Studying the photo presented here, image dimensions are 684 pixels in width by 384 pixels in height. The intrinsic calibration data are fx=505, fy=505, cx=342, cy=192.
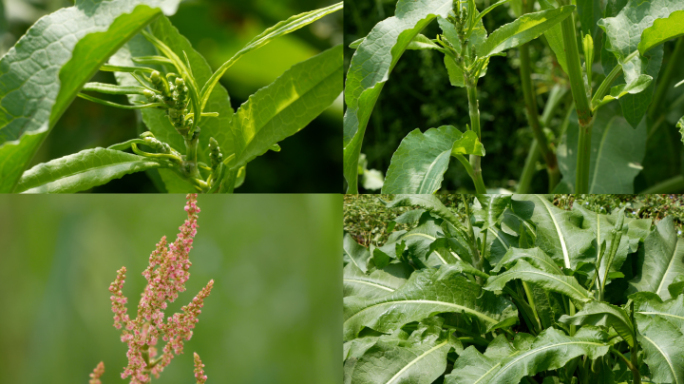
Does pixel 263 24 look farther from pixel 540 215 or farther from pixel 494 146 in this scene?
pixel 494 146

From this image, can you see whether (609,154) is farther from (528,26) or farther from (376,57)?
(376,57)

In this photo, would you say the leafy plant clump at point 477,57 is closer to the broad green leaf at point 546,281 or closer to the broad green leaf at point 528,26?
the broad green leaf at point 528,26

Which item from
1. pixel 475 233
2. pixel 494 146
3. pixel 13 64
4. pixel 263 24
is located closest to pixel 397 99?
pixel 494 146

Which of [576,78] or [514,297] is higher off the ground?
[576,78]

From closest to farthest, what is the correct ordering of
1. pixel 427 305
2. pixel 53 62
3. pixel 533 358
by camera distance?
pixel 53 62, pixel 533 358, pixel 427 305

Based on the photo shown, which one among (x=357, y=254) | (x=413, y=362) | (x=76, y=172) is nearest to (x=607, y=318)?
(x=413, y=362)

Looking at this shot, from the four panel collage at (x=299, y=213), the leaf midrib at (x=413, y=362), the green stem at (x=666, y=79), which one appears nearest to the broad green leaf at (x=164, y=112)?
the four panel collage at (x=299, y=213)

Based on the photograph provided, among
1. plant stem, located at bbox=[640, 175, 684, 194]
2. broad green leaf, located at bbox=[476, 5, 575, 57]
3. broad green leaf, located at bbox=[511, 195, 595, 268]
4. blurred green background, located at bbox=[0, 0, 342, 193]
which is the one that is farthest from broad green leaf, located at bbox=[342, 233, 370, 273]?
plant stem, located at bbox=[640, 175, 684, 194]
